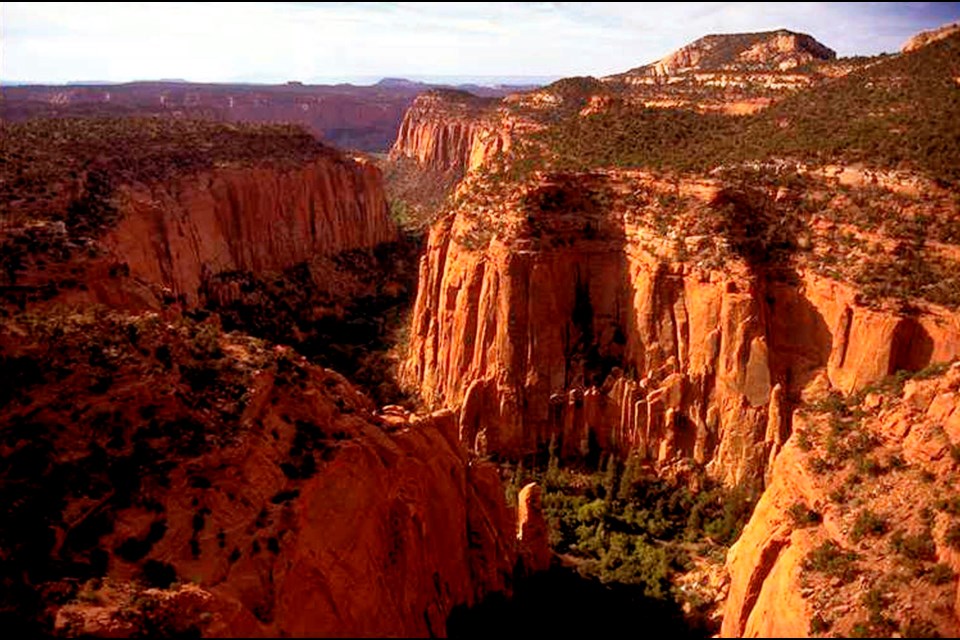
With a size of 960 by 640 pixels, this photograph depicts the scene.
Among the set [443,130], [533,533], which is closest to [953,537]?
[533,533]

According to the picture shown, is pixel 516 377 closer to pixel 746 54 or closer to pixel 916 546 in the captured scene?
pixel 916 546

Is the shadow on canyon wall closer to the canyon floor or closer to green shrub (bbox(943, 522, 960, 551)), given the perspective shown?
the canyon floor

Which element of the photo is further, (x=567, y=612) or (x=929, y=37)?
(x=929, y=37)

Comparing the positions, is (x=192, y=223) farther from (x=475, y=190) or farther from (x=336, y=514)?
(x=336, y=514)

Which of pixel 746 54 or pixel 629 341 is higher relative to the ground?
pixel 746 54

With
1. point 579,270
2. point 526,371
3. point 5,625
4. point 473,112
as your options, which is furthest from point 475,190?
point 473,112

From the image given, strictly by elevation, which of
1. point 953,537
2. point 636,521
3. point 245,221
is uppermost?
point 245,221

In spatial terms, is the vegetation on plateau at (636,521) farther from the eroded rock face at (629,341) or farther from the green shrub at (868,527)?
the green shrub at (868,527)

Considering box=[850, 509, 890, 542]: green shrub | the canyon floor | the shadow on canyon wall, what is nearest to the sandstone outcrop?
the canyon floor
